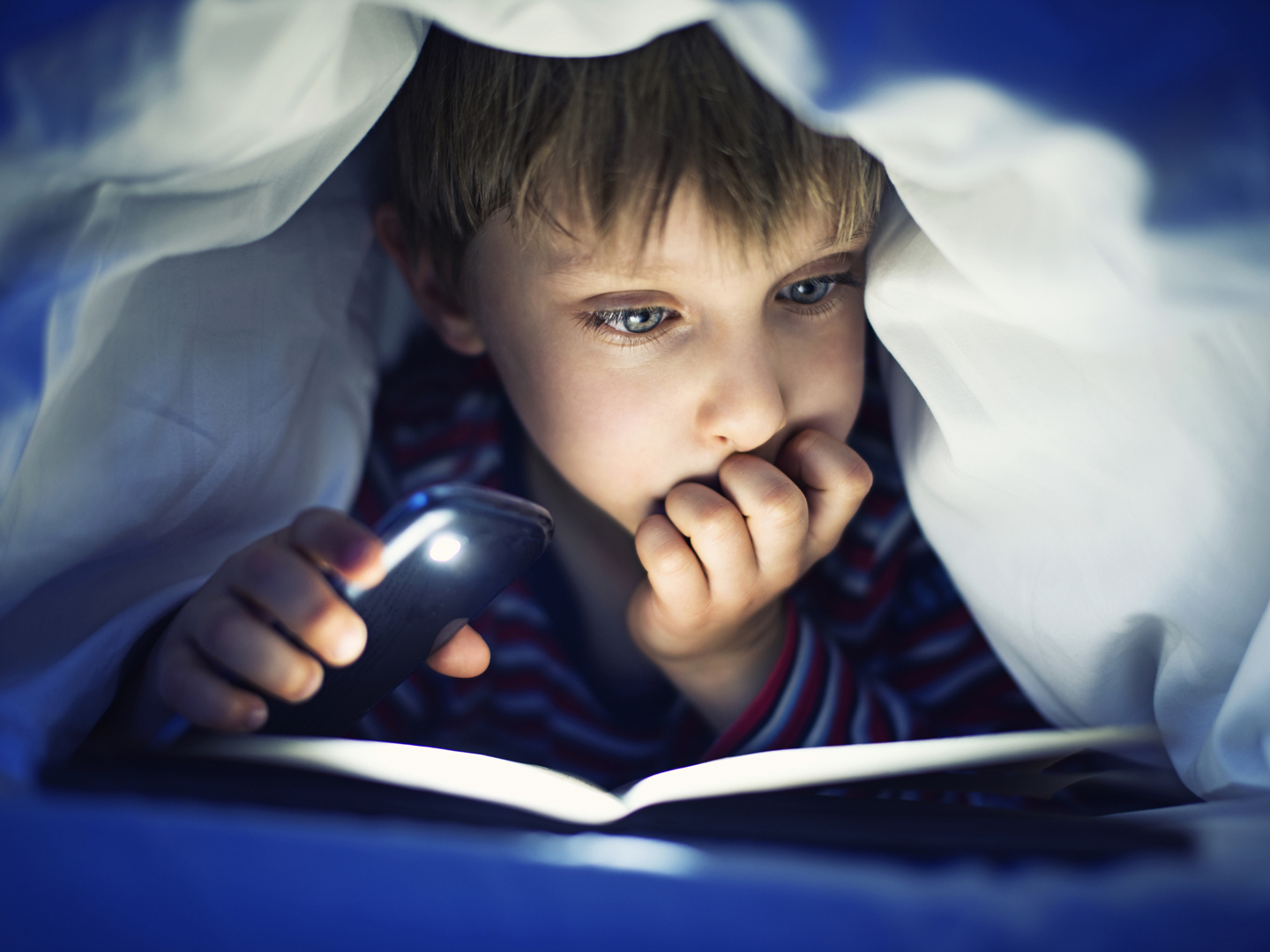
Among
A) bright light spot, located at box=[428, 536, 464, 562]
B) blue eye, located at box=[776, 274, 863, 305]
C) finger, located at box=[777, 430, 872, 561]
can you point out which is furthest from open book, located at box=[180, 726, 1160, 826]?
blue eye, located at box=[776, 274, 863, 305]

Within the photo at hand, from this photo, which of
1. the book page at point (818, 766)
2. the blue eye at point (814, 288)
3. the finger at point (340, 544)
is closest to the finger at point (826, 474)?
the blue eye at point (814, 288)

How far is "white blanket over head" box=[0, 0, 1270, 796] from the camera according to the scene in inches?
16.0

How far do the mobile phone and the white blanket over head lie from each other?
14 centimetres

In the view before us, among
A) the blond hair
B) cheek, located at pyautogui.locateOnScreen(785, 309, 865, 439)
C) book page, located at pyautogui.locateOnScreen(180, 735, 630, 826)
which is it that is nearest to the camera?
book page, located at pyautogui.locateOnScreen(180, 735, 630, 826)

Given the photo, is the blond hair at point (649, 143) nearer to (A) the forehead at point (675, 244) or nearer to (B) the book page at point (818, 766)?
(A) the forehead at point (675, 244)

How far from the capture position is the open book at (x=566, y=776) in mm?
401

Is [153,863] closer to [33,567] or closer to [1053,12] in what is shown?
[33,567]

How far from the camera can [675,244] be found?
1.73ft

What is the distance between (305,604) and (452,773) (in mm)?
136

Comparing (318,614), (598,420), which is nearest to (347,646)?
(318,614)

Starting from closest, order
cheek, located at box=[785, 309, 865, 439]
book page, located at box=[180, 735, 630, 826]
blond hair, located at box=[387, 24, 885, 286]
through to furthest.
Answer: book page, located at box=[180, 735, 630, 826] → blond hair, located at box=[387, 24, 885, 286] → cheek, located at box=[785, 309, 865, 439]

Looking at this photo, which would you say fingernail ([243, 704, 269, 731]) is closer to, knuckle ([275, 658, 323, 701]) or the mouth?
knuckle ([275, 658, 323, 701])

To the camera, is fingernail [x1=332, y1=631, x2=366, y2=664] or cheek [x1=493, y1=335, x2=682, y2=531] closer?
fingernail [x1=332, y1=631, x2=366, y2=664]

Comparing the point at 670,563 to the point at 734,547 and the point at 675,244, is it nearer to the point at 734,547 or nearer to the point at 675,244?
the point at 734,547
